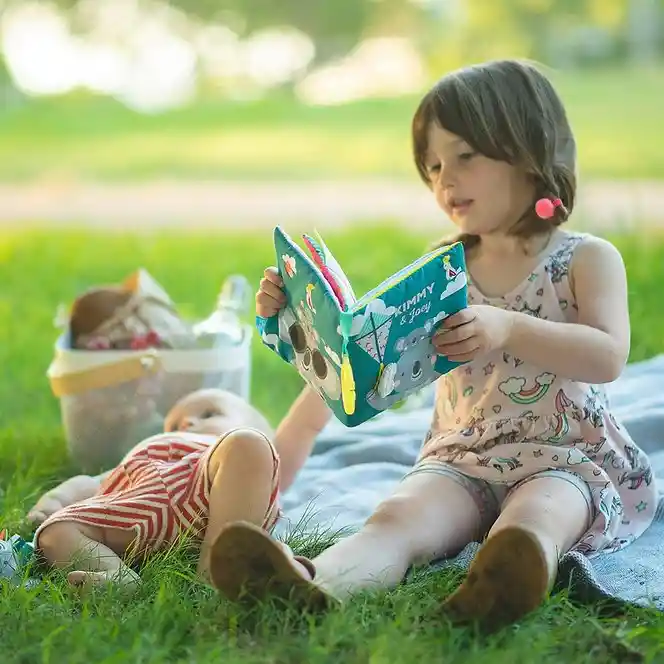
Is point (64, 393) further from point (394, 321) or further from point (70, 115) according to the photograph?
point (70, 115)

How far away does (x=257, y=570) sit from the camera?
1166 mm

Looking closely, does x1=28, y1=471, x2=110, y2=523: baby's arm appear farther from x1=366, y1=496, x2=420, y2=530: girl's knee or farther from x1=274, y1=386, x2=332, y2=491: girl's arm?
x1=366, y1=496, x2=420, y2=530: girl's knee

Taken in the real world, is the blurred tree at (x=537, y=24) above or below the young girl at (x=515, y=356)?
above

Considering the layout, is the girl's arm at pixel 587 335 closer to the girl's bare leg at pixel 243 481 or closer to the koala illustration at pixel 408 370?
the koala illustration at pixel 408 370

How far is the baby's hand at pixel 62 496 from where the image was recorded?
1603mm

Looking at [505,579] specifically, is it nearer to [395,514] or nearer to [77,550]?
[395,514]

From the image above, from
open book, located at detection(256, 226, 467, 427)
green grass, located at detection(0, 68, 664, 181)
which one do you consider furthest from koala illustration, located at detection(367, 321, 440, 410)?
green grass, located at detection(0, 68, 664, 181)

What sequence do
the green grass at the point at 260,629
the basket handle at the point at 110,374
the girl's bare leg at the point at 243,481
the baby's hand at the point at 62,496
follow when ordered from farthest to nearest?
1. the basket handle at the point at 110,374
2. the baby's hand at the point at 62,496
3. the girl's bare leg at the point at 243,481
4. the green grass at the point at 260,629

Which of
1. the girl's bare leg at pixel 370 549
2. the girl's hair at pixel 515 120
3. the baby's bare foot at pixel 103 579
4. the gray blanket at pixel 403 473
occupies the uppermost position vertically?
the girl's hair at pixel 515 120

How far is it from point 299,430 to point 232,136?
3327 millimetres

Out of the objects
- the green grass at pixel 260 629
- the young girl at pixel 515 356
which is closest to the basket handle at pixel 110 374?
the green grass at pixel 260 629

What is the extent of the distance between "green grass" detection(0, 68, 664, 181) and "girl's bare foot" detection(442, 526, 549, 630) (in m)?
3.37

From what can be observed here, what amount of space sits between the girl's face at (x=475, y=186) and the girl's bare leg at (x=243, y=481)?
0.43 meters

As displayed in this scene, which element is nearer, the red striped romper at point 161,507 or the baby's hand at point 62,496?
the red striped romper at point 161,507
